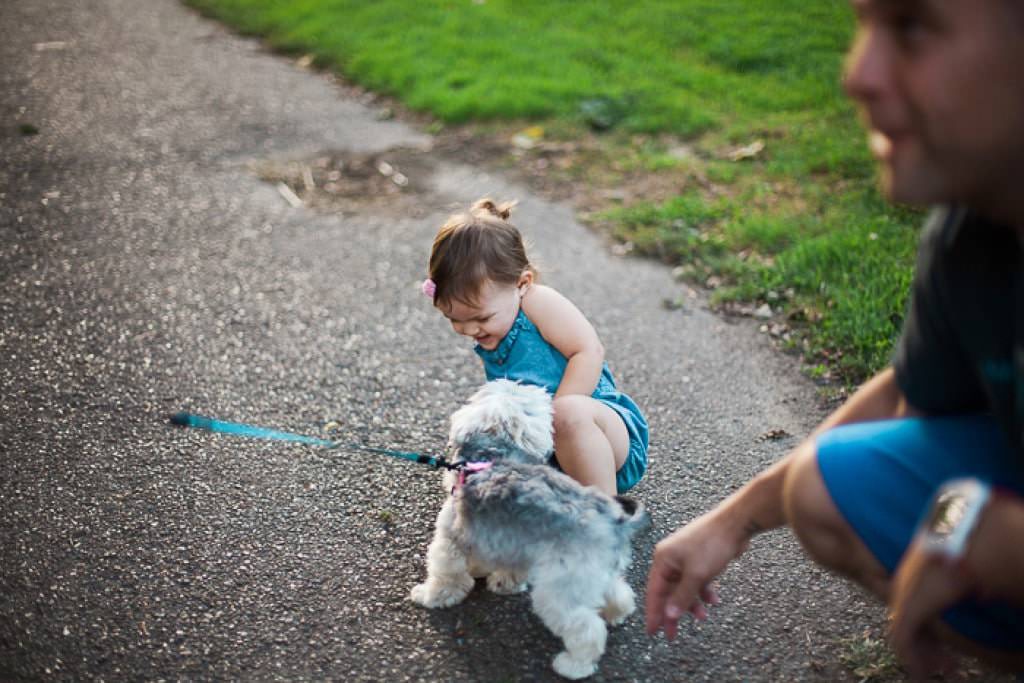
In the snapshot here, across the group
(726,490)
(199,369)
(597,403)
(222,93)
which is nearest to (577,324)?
(597,403)

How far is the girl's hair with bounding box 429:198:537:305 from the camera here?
2680mm

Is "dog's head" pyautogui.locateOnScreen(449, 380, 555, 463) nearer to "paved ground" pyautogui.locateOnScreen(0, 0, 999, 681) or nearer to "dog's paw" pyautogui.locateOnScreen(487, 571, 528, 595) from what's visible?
"dog's paw" pyautogui.locateOnScreen(487, 571, 528, 595)

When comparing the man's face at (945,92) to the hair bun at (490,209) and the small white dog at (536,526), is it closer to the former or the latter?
the small white dog at (536,526)

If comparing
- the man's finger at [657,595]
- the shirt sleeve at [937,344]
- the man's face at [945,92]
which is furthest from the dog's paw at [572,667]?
the man's face at [945,92]

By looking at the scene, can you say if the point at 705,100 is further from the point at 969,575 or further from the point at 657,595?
the point at 969,575

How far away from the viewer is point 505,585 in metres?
2.58

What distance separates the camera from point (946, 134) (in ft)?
4.56

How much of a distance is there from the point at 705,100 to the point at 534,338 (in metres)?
4.36

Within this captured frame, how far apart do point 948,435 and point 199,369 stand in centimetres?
304

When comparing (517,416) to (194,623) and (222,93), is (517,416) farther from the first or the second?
(222,93)

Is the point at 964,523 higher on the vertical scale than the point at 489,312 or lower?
higher

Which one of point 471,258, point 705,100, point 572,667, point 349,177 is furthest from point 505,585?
point 705,100

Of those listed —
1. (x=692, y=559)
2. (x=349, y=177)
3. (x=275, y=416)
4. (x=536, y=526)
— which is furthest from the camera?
(x=349, y=177)

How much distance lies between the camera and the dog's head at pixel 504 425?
7.77 feet
